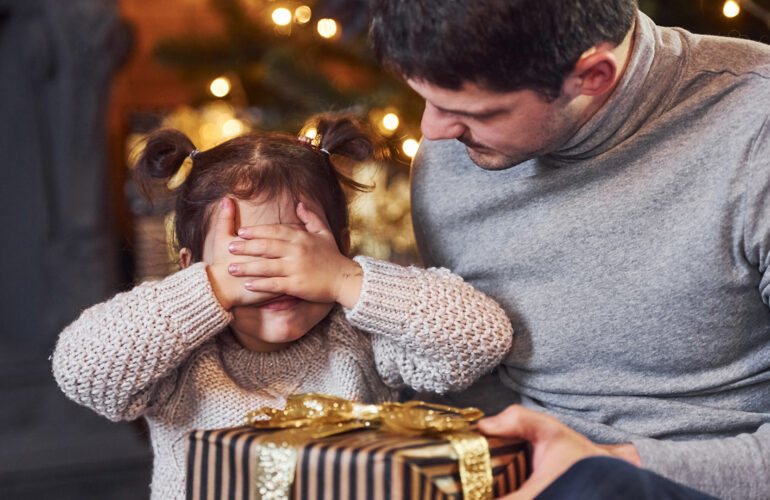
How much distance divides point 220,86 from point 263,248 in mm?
1203

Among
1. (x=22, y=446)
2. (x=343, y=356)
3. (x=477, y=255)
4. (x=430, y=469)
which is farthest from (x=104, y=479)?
(x=430, y=469)

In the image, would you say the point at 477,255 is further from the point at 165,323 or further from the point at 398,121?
the point at 398,121

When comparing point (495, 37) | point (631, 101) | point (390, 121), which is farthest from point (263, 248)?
point (390, 121)

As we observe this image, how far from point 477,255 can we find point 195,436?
18.9 inches

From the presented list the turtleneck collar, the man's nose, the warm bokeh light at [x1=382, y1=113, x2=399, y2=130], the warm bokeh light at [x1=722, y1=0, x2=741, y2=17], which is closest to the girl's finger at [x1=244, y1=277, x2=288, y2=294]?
the man's nose

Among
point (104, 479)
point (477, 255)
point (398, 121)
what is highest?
point (398, 121)

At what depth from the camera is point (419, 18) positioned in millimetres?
877

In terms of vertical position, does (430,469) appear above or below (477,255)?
below

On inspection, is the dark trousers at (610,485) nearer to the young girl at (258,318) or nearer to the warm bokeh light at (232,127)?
the young girl at (258,318)

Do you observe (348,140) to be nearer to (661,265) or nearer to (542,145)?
(542,145)

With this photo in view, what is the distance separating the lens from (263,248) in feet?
3.20

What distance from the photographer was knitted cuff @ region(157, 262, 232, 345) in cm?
97

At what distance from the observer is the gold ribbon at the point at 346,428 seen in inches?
29.3

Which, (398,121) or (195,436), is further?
(398,121)
